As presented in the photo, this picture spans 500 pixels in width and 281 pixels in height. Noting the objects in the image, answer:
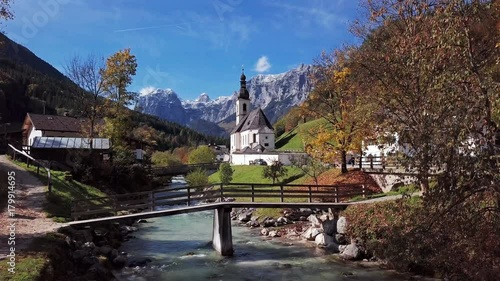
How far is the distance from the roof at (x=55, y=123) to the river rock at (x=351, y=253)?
4708cm

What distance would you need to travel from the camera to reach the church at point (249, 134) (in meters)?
76.7

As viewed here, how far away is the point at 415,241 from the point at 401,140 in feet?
9.82

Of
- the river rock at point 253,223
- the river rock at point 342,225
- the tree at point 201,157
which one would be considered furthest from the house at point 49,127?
the river rock at point 342,225

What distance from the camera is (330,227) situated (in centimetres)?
2217

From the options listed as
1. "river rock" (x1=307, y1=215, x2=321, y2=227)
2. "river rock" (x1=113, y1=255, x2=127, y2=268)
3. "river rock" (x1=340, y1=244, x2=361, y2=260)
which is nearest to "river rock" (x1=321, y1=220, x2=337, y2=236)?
"river rock" (x1=307, y1=215, x2=321, y2=227)

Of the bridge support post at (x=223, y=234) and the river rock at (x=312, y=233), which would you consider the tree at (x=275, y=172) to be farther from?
the bridge support post at (x=223, y=234)

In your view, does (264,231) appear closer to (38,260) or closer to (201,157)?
(38,260)

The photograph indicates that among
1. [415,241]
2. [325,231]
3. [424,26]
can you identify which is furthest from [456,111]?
[325,231]

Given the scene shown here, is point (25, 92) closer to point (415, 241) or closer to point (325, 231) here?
point (325, 231)

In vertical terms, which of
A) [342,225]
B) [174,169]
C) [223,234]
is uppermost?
[174,169]

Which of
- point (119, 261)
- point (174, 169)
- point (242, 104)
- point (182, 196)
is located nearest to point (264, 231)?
point (182, 196)

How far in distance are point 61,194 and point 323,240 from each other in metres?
16.0

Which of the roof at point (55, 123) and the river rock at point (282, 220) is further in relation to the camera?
the roof at point (55, 123)

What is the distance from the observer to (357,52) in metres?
25.8
